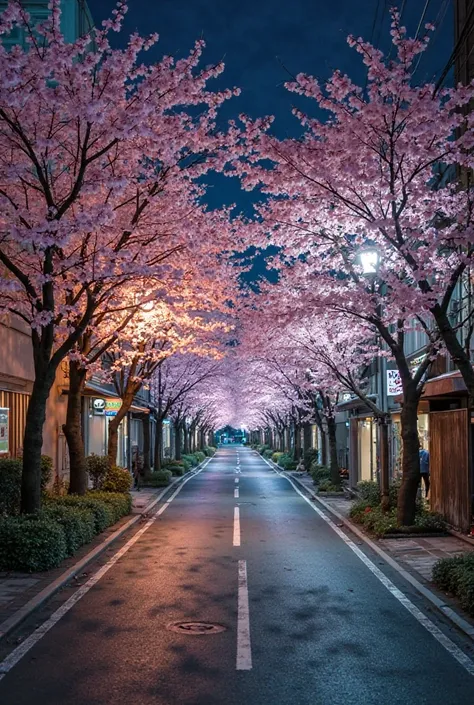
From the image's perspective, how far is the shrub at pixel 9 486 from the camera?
15977 mm

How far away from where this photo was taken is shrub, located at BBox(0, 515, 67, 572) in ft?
40.4

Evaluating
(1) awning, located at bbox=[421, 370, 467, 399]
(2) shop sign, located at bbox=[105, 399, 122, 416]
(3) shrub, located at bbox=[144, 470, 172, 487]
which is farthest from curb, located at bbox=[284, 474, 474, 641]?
(3) shrub, located at bbox=[144, 470, 172, 487]

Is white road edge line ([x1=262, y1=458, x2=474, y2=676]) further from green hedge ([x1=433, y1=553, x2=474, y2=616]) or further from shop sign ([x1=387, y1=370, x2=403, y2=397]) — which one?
shop sign ([x1=387, y1=370, x2=403, y2=397])

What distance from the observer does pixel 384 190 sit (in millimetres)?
14047

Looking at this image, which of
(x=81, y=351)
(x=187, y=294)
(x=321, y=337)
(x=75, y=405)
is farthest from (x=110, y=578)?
(x=321, y=337)

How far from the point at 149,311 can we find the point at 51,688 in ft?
47.5

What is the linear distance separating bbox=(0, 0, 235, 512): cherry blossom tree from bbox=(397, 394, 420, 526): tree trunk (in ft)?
21.1

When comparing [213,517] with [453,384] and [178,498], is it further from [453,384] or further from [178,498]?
[453,384]

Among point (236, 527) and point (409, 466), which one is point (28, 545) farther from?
point (409, 466)

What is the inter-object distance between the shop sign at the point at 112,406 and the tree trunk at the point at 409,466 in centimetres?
1246

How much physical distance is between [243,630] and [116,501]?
1197cm

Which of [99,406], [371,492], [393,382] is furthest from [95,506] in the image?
[393,382]

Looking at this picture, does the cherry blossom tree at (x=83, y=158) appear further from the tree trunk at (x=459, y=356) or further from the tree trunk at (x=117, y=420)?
the tree trunk at (x=117, y=420)

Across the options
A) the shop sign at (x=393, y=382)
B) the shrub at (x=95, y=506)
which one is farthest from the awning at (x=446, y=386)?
the shrub at (x=95, y=506)
